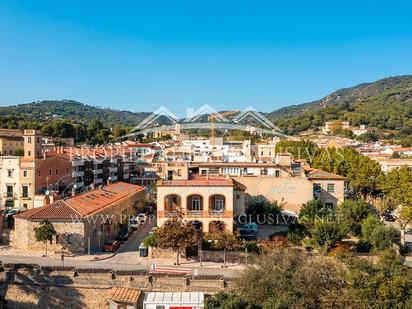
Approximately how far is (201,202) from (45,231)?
9.12m

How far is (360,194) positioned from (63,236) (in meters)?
29.9

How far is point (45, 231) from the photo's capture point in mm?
24406

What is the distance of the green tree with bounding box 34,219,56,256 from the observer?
24.4 metres

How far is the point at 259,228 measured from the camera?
3106 cm

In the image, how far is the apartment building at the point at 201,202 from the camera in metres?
26.2

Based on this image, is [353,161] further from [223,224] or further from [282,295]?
[282,295]

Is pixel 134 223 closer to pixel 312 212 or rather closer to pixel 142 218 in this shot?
pixel 142 218

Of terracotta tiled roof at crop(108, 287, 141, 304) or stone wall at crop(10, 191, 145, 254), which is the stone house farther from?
terracotta tiled roof at crop(108, 287, 141, 304)

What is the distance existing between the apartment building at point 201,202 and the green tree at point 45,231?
6136 millimetres

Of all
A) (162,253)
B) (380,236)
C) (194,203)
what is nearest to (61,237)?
(162,253)

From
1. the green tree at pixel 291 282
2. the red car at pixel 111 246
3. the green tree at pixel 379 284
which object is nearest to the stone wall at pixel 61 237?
the red car at pixel 111 246

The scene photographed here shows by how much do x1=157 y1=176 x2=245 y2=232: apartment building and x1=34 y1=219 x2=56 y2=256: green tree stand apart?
6136mm

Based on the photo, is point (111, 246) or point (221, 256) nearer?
point (221, 256)

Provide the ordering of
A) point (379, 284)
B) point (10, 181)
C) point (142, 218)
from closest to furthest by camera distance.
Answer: point (379, 284) → point (142, 218) → point (10, 181)
